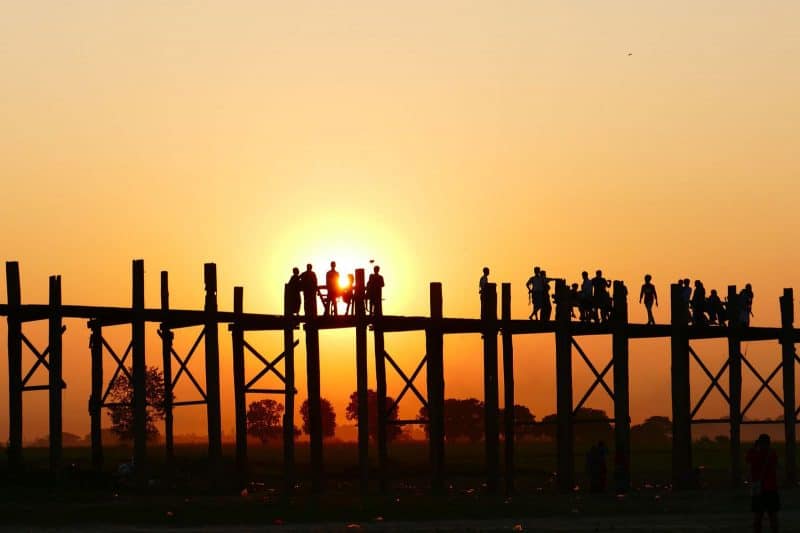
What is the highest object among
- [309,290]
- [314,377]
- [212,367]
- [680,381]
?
[309,290]

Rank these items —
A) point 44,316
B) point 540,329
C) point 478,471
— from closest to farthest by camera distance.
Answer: point 44,316
point 540,329
point 478,471

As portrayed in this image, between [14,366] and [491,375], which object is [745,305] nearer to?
[491,375]

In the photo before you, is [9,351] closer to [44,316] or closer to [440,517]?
[44,316]

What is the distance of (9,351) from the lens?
36.1 meters

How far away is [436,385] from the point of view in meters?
36.8

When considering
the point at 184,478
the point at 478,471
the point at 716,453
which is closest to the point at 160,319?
the point at 184,478

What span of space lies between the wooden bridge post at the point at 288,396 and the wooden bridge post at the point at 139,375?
293 cm

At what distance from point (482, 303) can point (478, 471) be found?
18.5m

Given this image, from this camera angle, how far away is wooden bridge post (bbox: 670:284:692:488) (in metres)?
37.5

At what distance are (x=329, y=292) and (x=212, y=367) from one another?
9.22ft

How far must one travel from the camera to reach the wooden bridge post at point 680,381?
3750 centimetres

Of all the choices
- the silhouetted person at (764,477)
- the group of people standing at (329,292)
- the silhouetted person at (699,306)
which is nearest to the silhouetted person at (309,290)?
the group of people standing at (329,292)

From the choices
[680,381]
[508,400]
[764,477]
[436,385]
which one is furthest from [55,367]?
[764,477]

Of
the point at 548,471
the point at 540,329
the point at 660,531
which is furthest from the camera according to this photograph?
the point at 548,471
